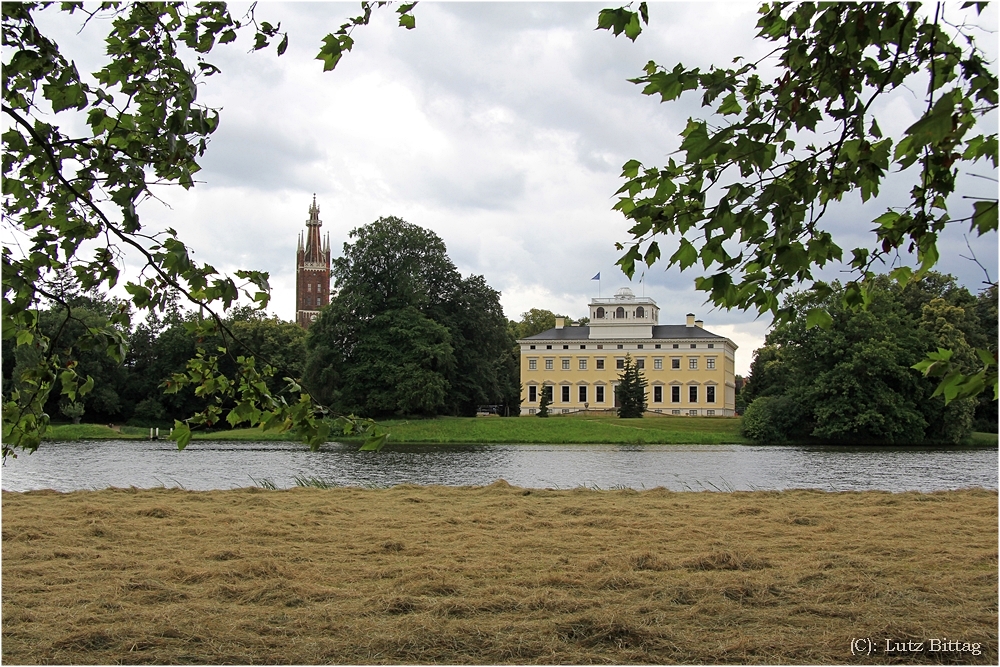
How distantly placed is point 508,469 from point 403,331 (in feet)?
80.5

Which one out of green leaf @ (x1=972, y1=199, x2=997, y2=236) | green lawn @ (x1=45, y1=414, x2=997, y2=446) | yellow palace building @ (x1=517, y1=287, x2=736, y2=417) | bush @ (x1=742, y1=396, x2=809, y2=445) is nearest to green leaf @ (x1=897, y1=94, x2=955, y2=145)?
green leaf @ (x1=972, y1=199, x2=997, y2=236)

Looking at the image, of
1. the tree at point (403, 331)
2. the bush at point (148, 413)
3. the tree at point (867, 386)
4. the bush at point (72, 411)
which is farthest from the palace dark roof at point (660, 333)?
the bush at point (72, 411)

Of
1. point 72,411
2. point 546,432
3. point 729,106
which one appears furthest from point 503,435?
point 729,106

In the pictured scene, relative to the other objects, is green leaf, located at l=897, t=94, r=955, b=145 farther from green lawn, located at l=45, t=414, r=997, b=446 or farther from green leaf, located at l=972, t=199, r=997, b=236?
green lawn, located at l=45, t=414, r=997, b=446

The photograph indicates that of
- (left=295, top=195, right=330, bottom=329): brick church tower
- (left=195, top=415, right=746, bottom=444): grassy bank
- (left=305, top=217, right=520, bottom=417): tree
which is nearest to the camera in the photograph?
(left=195, top=415, right=746, bottom=444): grassy bank

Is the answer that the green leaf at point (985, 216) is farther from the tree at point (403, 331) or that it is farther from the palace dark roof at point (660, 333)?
the palace dark roof at point (660, 333)

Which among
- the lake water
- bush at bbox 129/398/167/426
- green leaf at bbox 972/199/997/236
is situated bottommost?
the lake water

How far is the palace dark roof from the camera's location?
70688 millimetres

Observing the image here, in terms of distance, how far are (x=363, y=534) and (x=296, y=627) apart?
3.21m

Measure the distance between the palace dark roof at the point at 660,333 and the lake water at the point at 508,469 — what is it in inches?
1474

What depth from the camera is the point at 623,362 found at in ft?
231

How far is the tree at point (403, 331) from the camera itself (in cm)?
→ 4569

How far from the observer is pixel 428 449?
110 feet

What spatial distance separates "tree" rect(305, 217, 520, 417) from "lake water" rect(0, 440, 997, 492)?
12157mm
